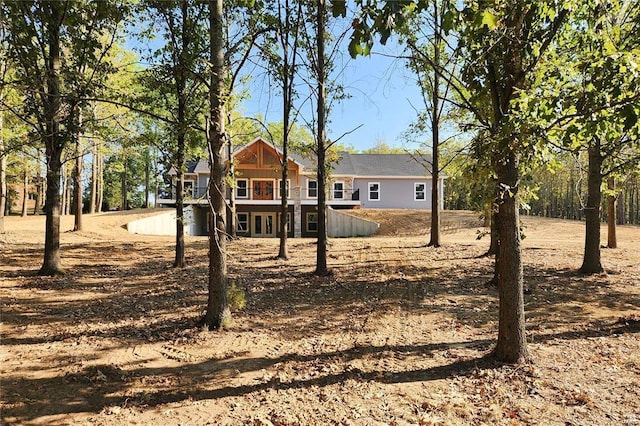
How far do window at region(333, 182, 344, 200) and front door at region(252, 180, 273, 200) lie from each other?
5.43 metres

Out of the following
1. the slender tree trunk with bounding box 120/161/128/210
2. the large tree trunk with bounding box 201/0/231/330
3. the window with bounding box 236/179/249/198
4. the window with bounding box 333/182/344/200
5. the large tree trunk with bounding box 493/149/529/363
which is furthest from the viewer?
the slender tree trunk with bounding box 120/161/128/210

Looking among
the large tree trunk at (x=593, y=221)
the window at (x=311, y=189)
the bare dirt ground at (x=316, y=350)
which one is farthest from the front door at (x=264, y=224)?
the large tree trunk at (x=593, y=221)

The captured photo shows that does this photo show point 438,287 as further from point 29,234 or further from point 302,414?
point 29,234

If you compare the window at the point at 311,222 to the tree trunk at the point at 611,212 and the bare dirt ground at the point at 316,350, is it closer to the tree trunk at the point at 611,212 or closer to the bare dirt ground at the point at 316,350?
the bare dirt ground at the point at 316,350

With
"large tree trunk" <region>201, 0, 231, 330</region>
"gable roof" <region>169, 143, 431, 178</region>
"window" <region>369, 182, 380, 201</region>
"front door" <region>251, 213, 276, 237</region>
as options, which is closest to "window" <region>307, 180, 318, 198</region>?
"gable roof" <region>169, 143, 431, 178</region>

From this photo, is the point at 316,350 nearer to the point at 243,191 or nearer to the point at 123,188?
the point at 243,191

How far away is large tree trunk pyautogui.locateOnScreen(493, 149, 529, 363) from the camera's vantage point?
15.9 feet

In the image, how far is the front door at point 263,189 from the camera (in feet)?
98.9

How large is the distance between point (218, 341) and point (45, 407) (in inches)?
90.7

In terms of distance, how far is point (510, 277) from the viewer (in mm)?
4926

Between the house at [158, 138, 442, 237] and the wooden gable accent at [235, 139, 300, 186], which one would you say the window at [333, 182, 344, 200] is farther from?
the wooden gable accent at [235, 139, 300, 186]

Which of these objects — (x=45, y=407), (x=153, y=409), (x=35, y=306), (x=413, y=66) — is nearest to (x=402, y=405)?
(x=153, y=409)

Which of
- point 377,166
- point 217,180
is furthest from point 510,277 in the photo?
point 377,166

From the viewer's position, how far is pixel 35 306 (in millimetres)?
7355
